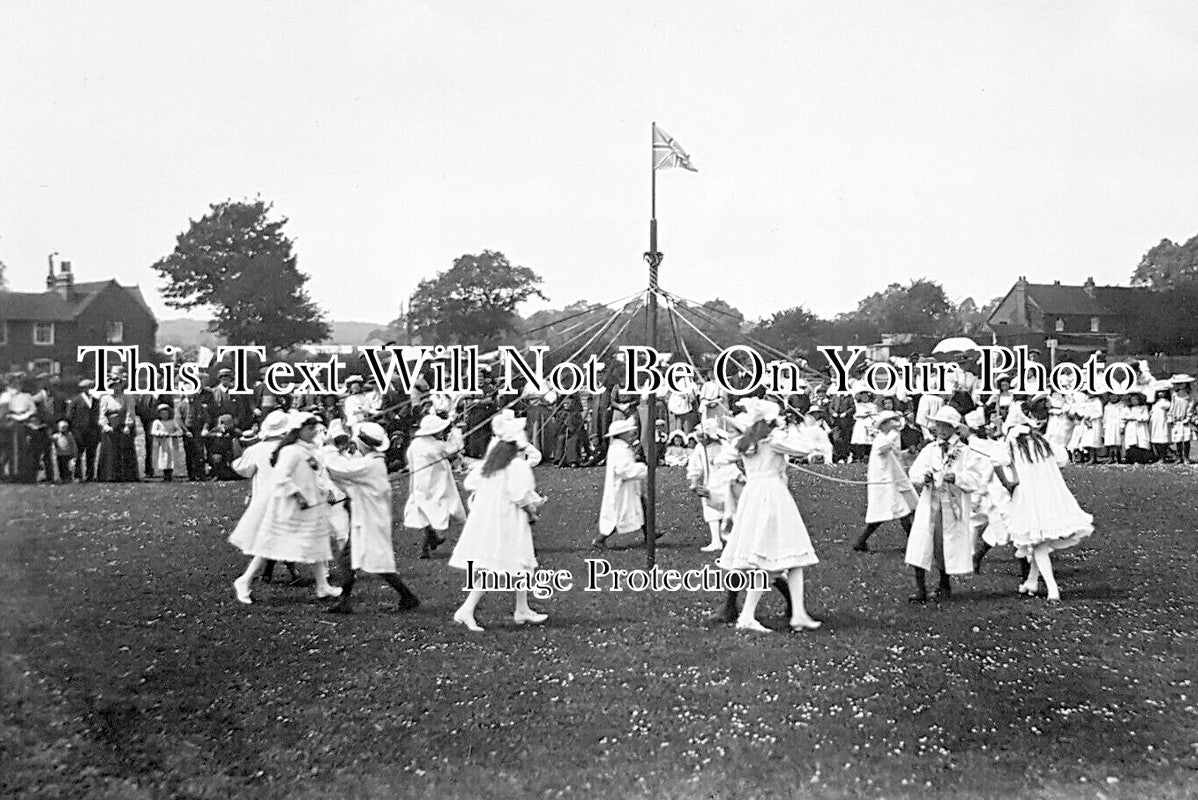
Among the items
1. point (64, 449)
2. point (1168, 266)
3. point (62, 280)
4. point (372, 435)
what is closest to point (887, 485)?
point (1168, 266)

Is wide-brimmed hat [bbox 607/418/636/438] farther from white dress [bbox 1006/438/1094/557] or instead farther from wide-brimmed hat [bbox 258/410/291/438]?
white dress [bbox 1006/438/1094/557]

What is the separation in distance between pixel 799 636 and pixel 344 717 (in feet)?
8.95

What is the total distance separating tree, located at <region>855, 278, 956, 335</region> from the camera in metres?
6.42

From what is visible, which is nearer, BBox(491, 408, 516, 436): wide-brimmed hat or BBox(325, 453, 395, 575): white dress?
BBox(491, 408, 516, 436): wide-brimmed hat

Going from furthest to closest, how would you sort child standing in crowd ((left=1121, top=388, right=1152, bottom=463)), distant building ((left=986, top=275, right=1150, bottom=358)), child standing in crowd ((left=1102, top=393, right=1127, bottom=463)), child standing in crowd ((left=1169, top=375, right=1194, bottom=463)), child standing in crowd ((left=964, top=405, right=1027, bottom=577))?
child standing in crowd ((left=1102, top=393, right=1127, bottom=463)), child standing in crowd ((left=1121, top=388, right=1152, bottom=463)), child standing in crowd ((left=1169, top=375, right=1194, bottom=463)), child standing in crowd ((left=964, top=405, right=1027, bottom=577)), distant building ((left=986, top=275, right=1150, bottom=358))

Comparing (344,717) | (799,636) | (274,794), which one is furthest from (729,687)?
(274,794)

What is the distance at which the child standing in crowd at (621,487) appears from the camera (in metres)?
6.24

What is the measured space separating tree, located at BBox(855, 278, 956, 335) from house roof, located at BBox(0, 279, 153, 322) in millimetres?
4601

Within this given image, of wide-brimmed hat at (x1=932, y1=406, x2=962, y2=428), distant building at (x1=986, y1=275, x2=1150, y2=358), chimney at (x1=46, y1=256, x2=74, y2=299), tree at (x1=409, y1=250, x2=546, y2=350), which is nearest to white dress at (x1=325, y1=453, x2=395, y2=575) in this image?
tree at (x1=409, y1=250, x2=546, y2=350)

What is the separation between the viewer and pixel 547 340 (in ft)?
19.8

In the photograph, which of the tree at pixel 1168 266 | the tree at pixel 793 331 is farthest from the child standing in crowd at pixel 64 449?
the tree at pixel 1168 266

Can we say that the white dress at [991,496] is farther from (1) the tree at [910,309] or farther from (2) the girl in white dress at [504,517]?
(2) the girl in white dress at [504,517]

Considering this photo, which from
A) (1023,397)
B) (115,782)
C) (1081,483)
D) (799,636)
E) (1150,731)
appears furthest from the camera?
(1081,483)

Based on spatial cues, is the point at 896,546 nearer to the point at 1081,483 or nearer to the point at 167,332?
the point at 1081,483
